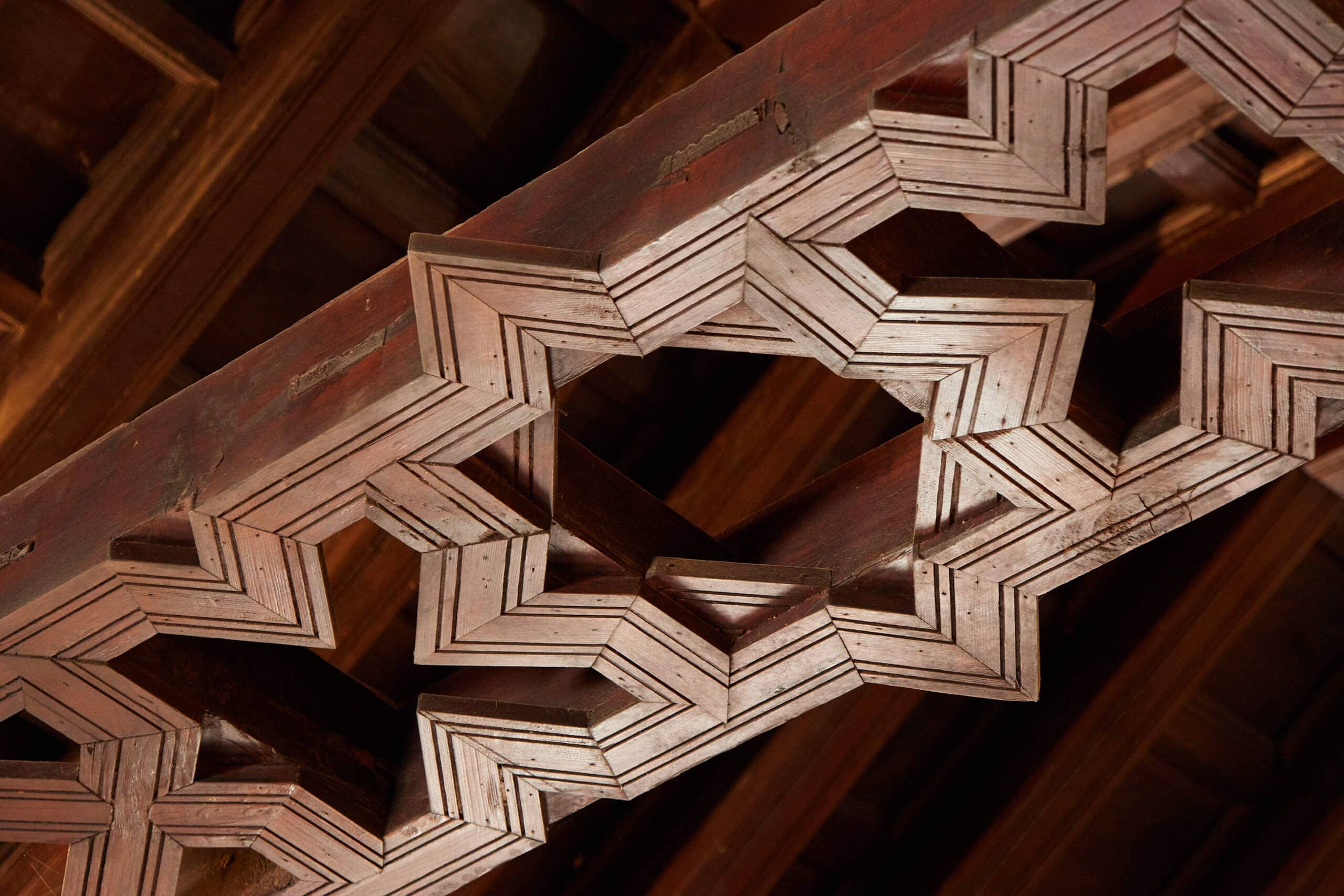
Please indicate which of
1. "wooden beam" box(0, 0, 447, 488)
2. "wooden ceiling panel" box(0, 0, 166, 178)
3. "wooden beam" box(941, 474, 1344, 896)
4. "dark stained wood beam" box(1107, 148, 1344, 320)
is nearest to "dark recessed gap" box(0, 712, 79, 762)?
"wooden beam" box(0, 0, 447, 488)

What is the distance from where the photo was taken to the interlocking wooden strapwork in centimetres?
101

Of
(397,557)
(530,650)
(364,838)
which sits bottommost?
(364,838)

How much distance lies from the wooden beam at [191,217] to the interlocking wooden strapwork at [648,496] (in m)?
A: 0.52

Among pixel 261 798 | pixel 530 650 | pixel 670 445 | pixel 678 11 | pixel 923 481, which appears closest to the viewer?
pixel 923 481

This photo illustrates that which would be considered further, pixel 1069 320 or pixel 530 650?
pixel 530 650

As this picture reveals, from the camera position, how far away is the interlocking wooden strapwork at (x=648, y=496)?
3.33 feet

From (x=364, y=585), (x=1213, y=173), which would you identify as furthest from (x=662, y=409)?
(x=1213, y=173)

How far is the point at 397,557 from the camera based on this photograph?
2.29 meters

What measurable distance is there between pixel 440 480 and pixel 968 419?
0.49 meters

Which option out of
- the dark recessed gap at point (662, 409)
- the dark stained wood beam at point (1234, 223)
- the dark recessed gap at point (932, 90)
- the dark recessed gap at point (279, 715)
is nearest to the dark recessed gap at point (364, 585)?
the dark recessed gap at point (662, 409)

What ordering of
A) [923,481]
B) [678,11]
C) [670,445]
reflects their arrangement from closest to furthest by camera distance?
[923,481]
[678,11]
[670,445]

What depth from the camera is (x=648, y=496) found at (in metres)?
1.44

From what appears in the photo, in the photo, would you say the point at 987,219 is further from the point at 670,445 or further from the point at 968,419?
the point at 968,419

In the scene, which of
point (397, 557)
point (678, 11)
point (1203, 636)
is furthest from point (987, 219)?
point (397, 557)
